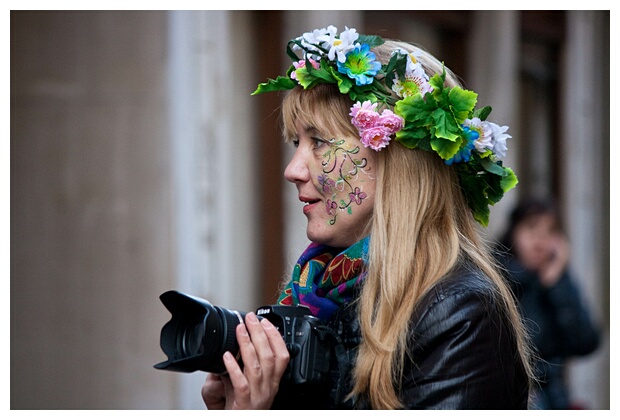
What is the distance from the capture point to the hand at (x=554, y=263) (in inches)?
234

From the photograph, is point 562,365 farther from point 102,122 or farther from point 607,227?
point 607,227

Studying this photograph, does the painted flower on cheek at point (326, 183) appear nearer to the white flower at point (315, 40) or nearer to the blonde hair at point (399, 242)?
the blonde hair at point (399, 242)

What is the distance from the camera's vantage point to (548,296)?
591cm

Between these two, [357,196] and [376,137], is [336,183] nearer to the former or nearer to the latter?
[357,196]

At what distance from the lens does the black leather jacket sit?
2420mm

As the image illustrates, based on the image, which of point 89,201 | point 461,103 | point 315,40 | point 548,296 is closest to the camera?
point 461,103

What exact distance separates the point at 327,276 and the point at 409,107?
1.81ft

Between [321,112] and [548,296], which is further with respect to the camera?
[548,296]

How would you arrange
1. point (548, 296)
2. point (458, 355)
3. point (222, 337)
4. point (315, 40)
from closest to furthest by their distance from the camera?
1. point (458, 355)
2. point (222, 337)
3. point (315, 40)
4. point (548, 296)

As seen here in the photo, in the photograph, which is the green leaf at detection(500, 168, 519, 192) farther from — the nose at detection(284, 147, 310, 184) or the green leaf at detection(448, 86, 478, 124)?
the nose at detection(284, 147, 310, 184)

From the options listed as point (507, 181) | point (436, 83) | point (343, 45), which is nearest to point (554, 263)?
point (507, 181)

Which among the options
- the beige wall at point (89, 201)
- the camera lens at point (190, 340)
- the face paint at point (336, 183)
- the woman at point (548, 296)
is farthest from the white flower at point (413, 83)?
the beige wall at point (89, 201)

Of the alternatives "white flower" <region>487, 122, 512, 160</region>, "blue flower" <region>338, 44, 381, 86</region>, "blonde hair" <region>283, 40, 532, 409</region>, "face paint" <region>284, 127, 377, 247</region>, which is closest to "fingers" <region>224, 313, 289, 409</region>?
"blonde hair" <region>283, 40, 532, 409</region>
